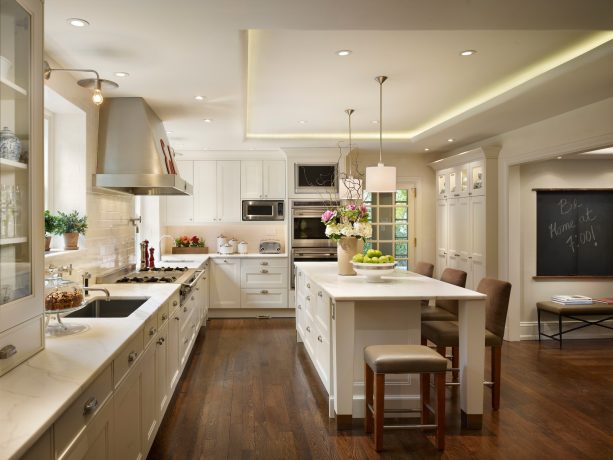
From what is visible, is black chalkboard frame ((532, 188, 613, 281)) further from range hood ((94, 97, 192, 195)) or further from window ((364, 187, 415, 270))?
range hood ((94, 97, 192, 195))

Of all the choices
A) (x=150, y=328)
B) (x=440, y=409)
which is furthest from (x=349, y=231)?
(x=150, y=328)

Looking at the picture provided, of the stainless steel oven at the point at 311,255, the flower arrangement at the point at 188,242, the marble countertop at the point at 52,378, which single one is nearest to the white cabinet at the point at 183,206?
the flower arrangement at the point at 188,242

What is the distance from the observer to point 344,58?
3.52 metres

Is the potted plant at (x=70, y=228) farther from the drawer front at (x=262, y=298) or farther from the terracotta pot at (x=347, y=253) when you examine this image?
the drawer front at (x=262, y=298)

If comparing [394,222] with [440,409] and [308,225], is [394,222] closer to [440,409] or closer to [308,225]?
[308,225]

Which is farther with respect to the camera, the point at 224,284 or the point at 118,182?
the point at 224,284

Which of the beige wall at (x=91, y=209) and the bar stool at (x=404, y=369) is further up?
the beige wall at (x=91, y=209)

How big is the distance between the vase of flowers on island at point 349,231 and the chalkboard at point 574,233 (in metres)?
2.63

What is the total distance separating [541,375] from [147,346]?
3503mm

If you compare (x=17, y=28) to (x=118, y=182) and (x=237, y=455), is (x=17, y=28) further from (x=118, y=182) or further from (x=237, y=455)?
(x=237, y=455)

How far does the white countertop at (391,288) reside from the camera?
3.06 meters

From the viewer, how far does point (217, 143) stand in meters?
6.46

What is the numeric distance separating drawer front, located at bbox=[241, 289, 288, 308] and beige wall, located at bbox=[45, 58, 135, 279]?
250 centimetres

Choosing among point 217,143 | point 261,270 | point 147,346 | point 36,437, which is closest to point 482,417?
point 147,346
